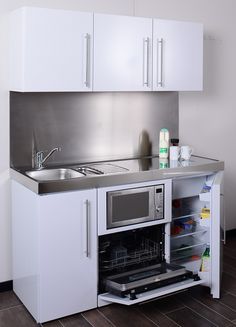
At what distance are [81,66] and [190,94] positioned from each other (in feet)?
4.14

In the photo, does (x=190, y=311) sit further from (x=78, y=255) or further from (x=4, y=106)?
(x=4, y=106)

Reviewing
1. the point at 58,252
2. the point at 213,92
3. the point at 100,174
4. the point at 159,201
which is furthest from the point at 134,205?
the point at 213,92

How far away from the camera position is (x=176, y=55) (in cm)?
351

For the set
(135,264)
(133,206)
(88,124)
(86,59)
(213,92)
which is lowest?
(135,264)

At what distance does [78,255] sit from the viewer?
3.01 m

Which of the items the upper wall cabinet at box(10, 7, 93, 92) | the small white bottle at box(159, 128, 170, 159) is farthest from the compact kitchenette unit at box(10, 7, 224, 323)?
the small white bottle at box(159, 128, 170, 159)

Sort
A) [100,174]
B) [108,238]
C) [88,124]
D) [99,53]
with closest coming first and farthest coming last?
[100,174] < [99,53] < [108,238] < [88,124]

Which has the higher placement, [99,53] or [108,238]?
[99,53]

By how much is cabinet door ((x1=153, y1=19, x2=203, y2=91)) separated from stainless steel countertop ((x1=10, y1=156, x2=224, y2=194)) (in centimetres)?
54

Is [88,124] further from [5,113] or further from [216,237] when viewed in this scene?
[216,237]

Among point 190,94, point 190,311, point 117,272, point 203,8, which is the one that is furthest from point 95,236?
point 203,8

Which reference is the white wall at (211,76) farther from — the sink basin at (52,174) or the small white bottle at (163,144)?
the sink basin at (52,174)

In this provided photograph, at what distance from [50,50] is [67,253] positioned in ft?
3.99

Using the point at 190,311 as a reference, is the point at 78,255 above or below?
above
